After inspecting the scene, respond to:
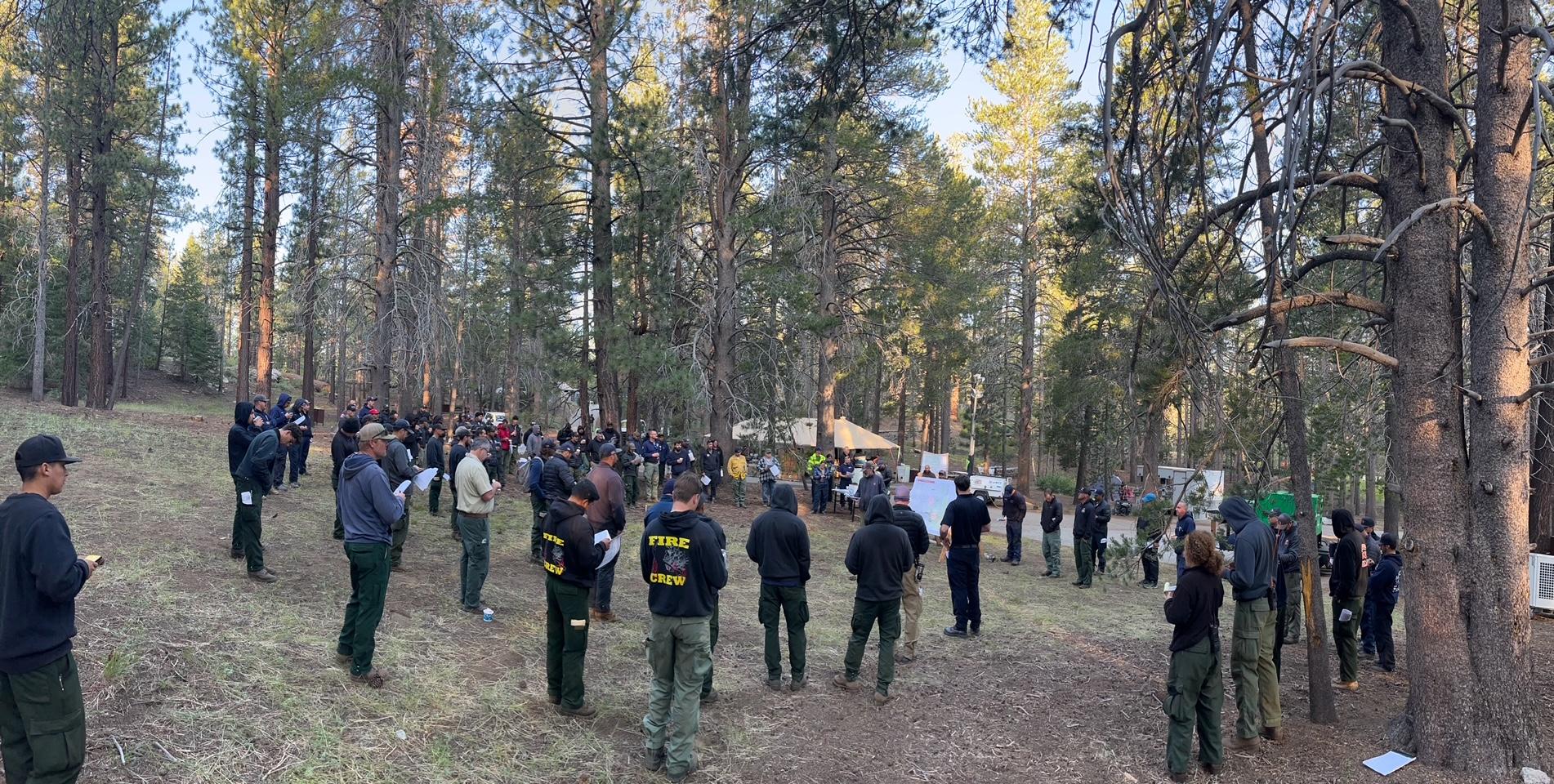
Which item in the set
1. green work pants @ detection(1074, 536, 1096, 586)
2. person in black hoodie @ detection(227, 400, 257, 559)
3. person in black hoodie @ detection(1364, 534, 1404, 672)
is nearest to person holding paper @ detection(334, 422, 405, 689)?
person in black hoodie @ detection(227, 400, 257, 559)

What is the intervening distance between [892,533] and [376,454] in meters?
4.27

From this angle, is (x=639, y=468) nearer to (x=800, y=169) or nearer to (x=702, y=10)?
(x=800, y=169)

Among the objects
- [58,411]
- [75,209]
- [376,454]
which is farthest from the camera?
[75,209]

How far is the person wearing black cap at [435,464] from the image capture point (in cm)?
1195

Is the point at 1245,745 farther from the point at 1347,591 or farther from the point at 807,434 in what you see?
the point at 807,434

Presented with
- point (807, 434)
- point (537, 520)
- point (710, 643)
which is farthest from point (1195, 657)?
point (807, 434)

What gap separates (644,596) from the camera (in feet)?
32.9

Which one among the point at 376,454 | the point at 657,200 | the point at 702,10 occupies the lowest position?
the point at 376,454

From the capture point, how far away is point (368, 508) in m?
5.87

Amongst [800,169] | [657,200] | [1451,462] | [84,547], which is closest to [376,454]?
[84,547]

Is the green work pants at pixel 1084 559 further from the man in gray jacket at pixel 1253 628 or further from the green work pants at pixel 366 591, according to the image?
the green work pants at pixel 366 591

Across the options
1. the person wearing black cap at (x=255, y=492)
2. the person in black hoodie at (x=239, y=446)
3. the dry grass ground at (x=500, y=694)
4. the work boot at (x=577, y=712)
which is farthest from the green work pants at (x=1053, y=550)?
the person in black hoodie at (x=239, y=446)

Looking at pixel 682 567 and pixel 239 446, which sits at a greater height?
pixel 239 446

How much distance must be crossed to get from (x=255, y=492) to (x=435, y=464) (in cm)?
441
